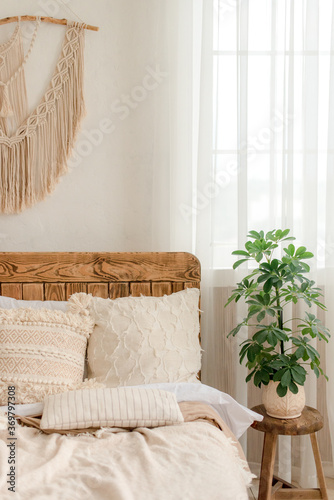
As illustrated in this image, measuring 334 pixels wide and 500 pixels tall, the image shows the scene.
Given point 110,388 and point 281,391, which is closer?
point 110,388

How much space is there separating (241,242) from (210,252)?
0.48ft

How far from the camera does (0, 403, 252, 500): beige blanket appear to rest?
4.39 ft

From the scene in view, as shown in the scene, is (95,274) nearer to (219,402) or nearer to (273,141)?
(219,402)

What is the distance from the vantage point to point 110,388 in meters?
1.86

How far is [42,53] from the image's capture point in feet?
8.51

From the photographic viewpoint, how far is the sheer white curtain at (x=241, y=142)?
99.8 inches

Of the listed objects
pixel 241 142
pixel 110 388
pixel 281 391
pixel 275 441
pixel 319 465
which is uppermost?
pixel 241 142

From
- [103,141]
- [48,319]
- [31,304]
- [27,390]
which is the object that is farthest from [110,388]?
[103,141]

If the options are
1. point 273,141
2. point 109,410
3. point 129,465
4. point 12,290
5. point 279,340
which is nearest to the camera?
point 129,465

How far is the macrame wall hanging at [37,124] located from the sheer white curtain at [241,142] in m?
0.39

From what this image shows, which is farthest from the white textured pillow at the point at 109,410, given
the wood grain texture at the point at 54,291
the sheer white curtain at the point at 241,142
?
the sheer white curtain at the point at 241,142

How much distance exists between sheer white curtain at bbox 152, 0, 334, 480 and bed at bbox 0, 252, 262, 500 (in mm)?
239

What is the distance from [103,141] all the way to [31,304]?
0.82 meters

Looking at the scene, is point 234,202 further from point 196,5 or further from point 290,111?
point 196,5
